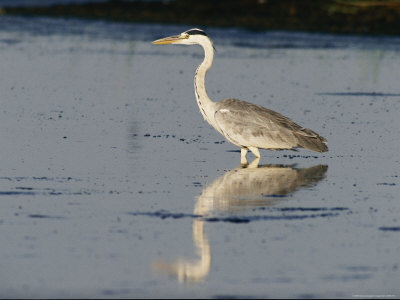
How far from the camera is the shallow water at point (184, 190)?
7.69 m

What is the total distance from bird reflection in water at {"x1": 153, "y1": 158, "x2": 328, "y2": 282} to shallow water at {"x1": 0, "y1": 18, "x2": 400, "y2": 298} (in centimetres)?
2

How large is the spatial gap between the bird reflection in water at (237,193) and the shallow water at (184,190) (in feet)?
0.07

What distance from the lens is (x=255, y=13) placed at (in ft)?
109

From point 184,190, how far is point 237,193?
1.79 ft

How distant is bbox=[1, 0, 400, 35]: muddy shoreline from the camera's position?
30703 millimetres

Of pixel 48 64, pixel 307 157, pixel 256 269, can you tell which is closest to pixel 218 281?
pixel 256 269

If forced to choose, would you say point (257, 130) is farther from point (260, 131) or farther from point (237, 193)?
point (237, 193)

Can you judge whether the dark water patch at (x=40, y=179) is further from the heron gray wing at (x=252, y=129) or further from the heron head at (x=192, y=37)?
the heron head at (x=192, y=37)

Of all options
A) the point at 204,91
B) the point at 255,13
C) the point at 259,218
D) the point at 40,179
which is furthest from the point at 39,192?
the point at 255,13

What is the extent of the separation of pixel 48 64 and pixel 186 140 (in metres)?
9.13

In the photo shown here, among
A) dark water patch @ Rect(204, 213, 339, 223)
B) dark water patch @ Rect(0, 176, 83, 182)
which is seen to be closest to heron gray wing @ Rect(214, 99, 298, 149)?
dark water patch @ Rect(0, 176, 83, 182)

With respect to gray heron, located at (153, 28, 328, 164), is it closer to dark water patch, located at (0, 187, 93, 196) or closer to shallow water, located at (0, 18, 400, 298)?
shallow water, located at (0, 18, 400, 298)

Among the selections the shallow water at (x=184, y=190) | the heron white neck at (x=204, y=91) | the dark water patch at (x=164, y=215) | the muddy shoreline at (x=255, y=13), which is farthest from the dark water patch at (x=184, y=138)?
the muddy shoreline at (x=255, y=13)

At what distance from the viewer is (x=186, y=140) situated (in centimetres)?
1395
